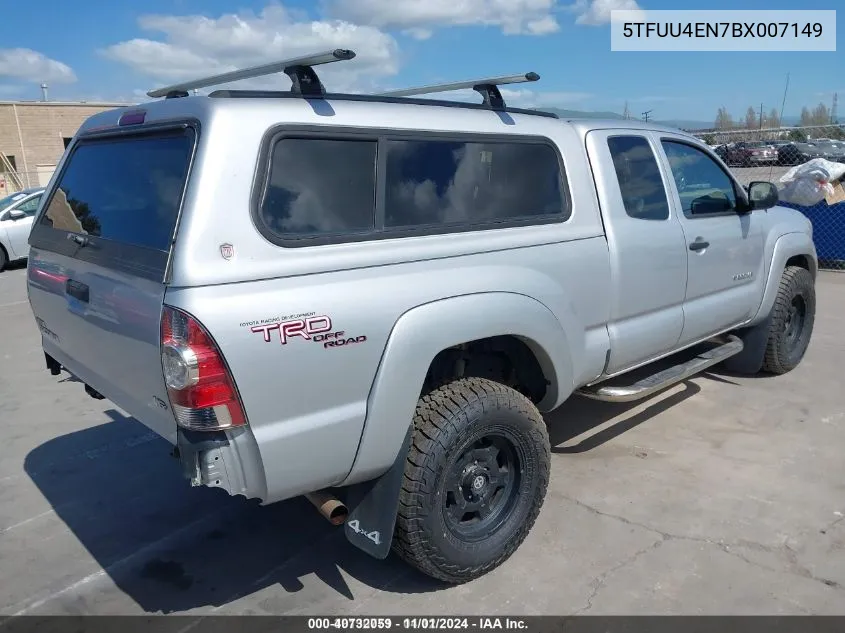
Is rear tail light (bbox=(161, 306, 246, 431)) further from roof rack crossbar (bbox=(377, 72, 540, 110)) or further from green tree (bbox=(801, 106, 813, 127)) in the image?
green tree (bbox=(801, 106, 813, 127))

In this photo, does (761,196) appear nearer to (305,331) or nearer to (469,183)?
(469,183)

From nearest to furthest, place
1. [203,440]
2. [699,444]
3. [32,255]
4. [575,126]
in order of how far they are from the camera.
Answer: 1. [203,440]
2. [32,255]
3. [575,126]
4. [699,444]

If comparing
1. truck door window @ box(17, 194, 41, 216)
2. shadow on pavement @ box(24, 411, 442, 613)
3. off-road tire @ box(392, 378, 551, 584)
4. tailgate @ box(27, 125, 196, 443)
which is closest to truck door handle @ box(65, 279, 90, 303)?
tailgate @ box(27, 125, 196, 443)

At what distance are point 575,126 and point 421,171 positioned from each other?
1.21 metres

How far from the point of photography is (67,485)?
4.18 metres

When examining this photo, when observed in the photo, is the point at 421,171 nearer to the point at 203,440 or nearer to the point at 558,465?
the point at 203,440

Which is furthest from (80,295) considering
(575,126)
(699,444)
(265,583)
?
(699,444)

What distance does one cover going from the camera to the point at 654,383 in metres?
4.09

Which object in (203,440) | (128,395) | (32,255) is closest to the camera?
(203,440)

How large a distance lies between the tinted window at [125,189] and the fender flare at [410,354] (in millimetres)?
935

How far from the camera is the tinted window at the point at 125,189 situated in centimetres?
262

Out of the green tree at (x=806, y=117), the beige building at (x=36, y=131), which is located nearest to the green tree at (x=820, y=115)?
the green tree at (x=806, y=117)

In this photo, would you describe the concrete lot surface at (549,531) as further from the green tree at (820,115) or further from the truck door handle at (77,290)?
the green tree at (820,115)

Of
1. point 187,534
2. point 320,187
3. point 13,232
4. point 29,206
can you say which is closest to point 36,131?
point 29,206
